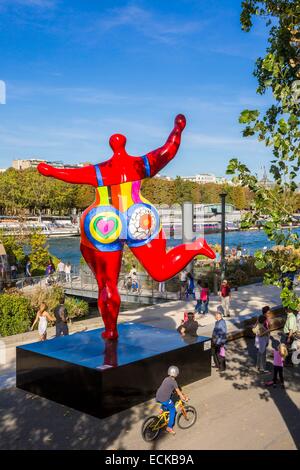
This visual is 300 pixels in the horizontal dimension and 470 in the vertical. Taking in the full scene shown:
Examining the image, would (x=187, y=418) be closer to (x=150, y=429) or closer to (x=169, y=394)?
(x=169, y=394)

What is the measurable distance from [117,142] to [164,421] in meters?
5.46

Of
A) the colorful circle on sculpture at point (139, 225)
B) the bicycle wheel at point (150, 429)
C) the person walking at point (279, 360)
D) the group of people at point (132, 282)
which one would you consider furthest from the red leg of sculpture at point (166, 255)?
the group of people at point (132, 282)

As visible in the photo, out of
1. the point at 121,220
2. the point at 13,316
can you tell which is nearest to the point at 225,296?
the point at 13,316

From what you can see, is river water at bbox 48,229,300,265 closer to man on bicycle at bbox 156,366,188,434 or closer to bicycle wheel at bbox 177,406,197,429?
bicycle wheel at bbox 177,406,197,429

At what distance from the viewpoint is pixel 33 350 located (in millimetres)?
10492

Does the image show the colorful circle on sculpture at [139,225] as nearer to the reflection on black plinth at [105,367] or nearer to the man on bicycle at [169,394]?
the reflection on black plinth at [105,367]

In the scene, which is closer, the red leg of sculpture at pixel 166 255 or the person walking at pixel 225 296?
the red leg of sculpture at pixel 166 255

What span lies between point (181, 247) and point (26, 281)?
13.8 m

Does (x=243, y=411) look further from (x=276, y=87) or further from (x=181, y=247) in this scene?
(x=276, y=87)

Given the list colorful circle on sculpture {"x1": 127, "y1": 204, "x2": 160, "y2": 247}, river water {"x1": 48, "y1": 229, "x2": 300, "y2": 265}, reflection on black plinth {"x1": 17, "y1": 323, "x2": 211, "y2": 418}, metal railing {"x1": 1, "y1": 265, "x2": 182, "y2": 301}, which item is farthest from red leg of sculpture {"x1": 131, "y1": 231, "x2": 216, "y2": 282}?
river water {"x1": 48, "y1": 229, "x2": 300, "y2": 265}

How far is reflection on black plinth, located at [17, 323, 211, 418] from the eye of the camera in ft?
30.5

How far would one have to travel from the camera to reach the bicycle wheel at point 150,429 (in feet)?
26.2

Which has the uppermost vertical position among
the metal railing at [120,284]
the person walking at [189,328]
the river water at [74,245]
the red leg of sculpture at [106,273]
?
the red leg of sculpture at [106,273]

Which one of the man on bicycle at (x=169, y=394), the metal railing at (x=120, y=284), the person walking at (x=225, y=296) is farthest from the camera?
the metal railing at (x=120, y=284)
